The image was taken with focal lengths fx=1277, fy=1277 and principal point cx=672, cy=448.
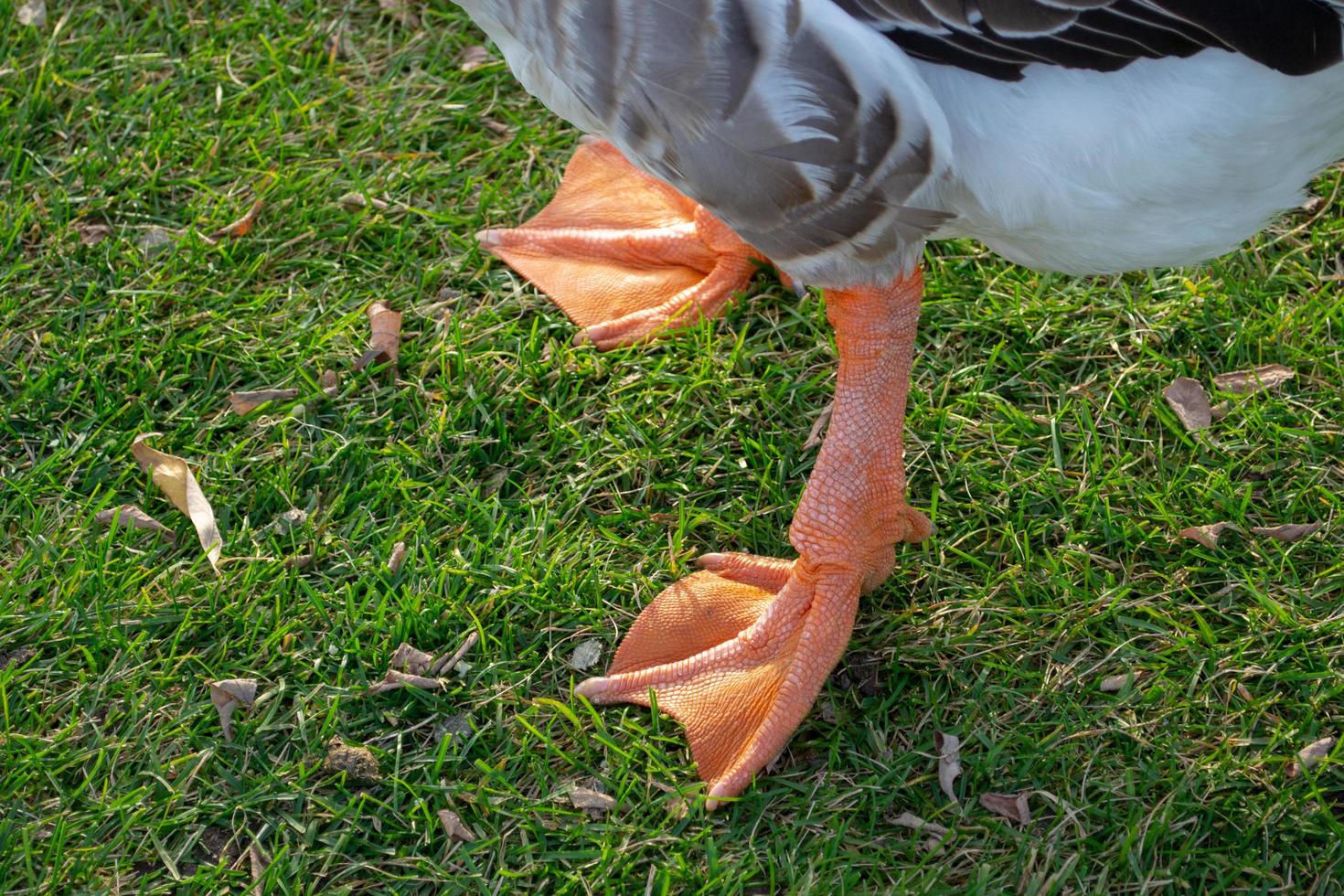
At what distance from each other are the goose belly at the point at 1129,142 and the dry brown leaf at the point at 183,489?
1625 millimetres

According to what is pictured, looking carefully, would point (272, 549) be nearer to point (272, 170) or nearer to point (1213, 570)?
point (272, 170)

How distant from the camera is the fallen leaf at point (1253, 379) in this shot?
281cm

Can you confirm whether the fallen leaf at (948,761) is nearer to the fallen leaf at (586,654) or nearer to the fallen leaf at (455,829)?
the fallen leaf at (586,654)

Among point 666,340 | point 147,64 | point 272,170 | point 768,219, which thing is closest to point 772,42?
point 768,219

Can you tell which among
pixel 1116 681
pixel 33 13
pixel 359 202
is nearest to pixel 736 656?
pixel 1116 681

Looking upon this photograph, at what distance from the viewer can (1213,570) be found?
2561 mm

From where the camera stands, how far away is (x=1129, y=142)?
75.4 inches

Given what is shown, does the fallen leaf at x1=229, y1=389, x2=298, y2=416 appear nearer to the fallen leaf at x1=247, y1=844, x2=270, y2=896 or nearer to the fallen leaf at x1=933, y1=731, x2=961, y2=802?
the fallen leaf at x1=247, y1=844, x2=270, y2=896

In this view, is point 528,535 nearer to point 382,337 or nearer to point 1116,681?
point 382,337

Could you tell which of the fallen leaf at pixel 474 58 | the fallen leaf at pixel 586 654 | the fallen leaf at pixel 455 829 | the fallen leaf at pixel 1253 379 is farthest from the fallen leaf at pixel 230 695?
the fallen leaf at pixel 1253 379

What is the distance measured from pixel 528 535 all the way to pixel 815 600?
639mm

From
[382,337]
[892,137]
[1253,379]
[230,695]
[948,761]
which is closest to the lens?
[892,137]

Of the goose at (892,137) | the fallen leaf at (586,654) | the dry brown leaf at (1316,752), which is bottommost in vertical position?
the fallen leaf at (586,654)

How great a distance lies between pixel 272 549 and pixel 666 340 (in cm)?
100
